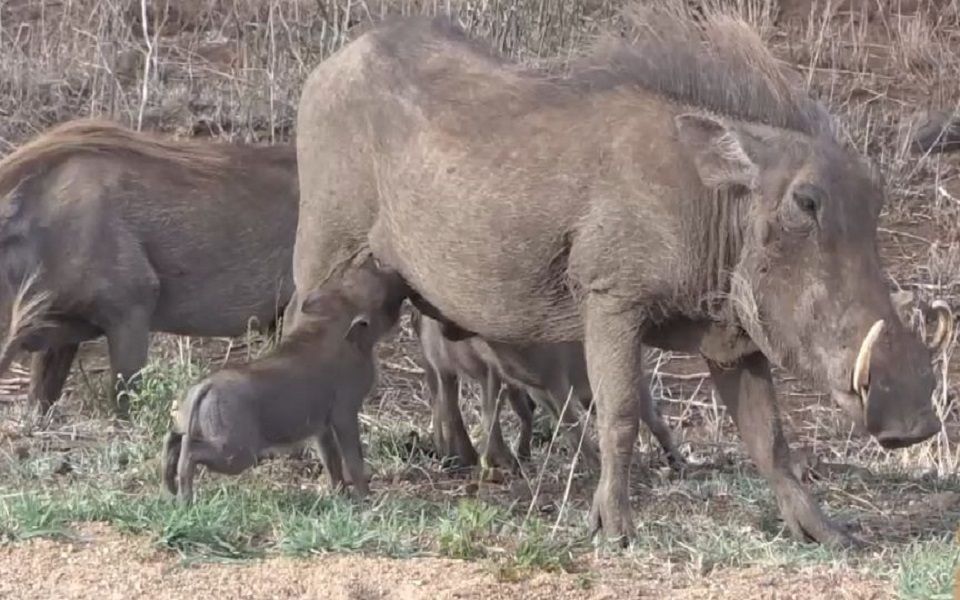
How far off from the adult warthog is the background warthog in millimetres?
1992

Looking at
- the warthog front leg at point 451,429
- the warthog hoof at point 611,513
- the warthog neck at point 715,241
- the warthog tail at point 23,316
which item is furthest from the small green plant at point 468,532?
the warthog tail at point 23,316

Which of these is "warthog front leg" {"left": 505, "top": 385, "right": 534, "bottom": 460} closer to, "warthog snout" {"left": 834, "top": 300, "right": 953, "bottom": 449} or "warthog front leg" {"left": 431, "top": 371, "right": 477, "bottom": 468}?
"warthog front leg" {"left": 431, "top": 371, "right": 477, "bottom": 468}

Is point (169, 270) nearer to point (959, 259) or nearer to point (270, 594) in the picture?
point (270, 594)

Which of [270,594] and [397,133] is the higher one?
[397,133]

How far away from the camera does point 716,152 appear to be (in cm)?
578

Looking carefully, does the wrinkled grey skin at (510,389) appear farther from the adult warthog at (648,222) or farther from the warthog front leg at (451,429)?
the adult warthog at (648,222)

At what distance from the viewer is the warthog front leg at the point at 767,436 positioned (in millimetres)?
6125

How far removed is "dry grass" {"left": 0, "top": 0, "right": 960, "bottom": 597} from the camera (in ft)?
21.9

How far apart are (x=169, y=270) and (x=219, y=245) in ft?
0.98

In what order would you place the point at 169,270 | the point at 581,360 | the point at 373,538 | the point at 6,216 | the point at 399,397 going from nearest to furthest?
the point at 373,538, the point at 581,360, the point at 6,216, the point at 169,270, the point at 399,397

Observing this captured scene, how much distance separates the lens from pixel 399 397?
32.2 ft

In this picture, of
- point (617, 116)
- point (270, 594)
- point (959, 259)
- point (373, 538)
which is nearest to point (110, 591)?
point (270, 594)

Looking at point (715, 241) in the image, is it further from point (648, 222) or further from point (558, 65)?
point (558, 65)

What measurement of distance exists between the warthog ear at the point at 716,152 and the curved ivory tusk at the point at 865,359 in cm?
59
